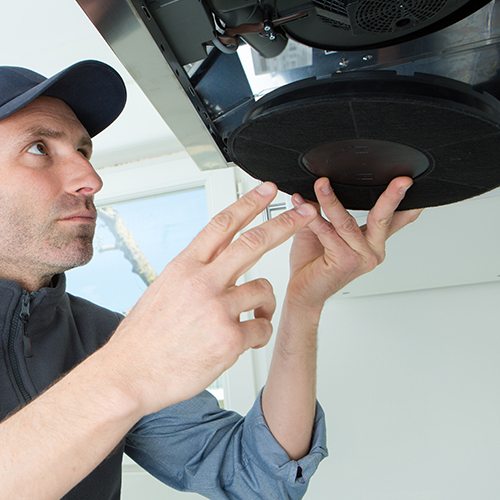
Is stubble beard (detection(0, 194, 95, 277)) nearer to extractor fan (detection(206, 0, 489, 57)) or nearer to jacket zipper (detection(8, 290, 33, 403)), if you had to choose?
jacket zipper (detection(8, 290, 33, 403))

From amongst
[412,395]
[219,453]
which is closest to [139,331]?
[219,453]

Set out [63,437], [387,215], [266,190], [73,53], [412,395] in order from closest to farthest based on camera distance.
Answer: [63,437], [266,190], [387,215], [412,395], [73,53]

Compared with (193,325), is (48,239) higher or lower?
higher

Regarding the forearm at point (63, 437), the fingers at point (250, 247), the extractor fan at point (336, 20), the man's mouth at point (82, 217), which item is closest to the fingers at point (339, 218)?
the fingers at point (250, 247)

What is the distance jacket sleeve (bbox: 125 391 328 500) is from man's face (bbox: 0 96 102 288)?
1.54 ft

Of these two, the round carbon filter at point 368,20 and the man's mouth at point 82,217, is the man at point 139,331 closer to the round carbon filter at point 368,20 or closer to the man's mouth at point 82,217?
the man's mouth at point 82,217

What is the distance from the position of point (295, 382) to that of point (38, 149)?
76 centimetres

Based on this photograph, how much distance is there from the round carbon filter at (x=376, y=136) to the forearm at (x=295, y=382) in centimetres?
33

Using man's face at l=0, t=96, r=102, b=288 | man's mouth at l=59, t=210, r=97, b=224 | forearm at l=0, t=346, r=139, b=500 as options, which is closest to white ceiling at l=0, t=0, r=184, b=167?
man's face at l=0, t=96, r=102, b=288

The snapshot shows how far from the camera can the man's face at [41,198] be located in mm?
889

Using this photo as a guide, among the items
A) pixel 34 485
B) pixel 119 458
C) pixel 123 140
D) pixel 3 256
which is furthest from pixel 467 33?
pixel 123 140

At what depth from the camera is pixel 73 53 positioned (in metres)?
1.77

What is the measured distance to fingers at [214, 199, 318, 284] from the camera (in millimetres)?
515

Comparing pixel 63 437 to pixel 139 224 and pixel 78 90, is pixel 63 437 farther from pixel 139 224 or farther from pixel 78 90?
pixel 139 224
